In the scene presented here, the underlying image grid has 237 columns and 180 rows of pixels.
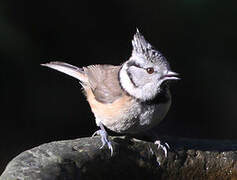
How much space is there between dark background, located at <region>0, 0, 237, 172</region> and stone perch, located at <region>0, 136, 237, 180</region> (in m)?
2.60

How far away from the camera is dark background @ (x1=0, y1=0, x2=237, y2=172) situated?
6.20 m

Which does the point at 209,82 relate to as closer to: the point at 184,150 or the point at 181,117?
the point at 181,117

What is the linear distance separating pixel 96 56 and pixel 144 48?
2737 millimetres

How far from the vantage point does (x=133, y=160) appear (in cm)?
359

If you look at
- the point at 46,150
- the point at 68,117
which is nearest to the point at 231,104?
the point at 68,117

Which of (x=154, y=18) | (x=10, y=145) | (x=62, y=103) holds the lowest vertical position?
(x=10, y=145)

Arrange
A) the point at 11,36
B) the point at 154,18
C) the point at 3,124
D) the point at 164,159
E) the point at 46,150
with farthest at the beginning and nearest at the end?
the point at 154,18 → the point at 3,124 → the point at 11,36 → the point at 164,159 → the point at 46,150

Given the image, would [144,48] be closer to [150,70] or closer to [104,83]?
[150,70]

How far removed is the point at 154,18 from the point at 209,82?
1.05 meters

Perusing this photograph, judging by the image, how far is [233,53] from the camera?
7.02 meters

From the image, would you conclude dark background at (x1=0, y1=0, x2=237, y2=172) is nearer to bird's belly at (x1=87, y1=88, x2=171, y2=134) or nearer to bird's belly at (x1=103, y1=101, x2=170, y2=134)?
bird's belly at (x1=87, y1=88, x2=171, y2=134)

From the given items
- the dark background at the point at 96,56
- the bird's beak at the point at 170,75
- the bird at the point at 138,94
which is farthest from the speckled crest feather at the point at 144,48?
the dark background at the point at 96,56

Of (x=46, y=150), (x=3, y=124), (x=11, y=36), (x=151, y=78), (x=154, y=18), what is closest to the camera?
(x=46, y=150)

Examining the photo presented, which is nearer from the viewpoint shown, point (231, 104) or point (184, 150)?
point (184, 150)
